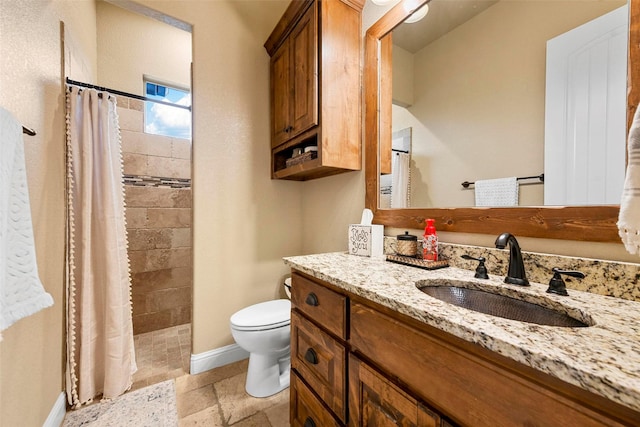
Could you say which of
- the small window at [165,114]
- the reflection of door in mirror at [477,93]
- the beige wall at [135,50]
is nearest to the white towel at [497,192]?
the reflection of door in mirror at [477,93]

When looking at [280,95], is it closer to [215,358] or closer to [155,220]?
[155,220]

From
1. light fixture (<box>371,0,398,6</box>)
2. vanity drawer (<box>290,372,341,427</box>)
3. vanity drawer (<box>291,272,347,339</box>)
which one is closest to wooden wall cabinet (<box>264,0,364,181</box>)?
light fixture (<box>371,0,398,6</box>)

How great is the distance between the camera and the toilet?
4.80 feet

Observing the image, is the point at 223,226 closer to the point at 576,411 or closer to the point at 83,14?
the point at 83,14

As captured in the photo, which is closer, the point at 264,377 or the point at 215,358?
the point at 264,377

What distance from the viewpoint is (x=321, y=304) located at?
98 centimetres

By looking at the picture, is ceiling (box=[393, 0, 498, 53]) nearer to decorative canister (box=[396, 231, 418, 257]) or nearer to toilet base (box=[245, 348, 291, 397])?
decorative canister (box=[396, 231, 418, 257])

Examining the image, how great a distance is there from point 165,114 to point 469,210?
2.71 meters

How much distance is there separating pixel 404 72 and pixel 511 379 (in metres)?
1.40

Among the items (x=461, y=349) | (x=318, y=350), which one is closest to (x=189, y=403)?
(x=318, y=350)

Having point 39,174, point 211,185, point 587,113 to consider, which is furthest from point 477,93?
point 39,174

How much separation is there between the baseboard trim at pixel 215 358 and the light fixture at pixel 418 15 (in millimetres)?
2347

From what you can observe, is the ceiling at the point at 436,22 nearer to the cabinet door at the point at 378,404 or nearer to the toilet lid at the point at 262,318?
the cabinet door at the point at 378,404

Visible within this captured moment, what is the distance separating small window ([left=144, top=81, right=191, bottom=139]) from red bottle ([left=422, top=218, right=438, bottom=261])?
2.21 metres
